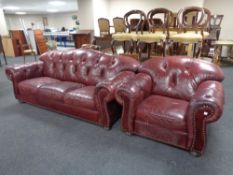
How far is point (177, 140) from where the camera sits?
1781 mm

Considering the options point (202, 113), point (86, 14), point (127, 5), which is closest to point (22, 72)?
point (202, 113)

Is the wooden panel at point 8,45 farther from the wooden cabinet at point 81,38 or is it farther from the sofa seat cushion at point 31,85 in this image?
the sofa seat cushion at point 31,85

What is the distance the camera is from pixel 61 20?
17578mm

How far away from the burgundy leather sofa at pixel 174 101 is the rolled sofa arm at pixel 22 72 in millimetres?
1868

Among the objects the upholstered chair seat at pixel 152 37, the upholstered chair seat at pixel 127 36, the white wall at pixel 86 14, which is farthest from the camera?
the white wall at pixel 86 14

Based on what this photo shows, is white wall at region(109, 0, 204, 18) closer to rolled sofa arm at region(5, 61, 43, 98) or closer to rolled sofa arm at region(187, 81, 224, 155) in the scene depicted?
rolled sofa arm at region(5, 61, 43, 98)

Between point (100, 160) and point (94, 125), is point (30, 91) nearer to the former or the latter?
point (94, 125)

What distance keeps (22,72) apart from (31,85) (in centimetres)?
38

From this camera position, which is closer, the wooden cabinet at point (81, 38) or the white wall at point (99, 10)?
the wooden cabinet at point (81, 38)

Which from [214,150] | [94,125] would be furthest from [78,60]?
[214,150]

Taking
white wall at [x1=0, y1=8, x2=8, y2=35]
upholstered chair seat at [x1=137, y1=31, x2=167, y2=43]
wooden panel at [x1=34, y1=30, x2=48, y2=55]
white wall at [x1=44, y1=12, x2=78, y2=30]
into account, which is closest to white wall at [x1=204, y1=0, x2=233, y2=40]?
upholstered chair seat at [x1=137, y1=31, x2=167, y2=43]

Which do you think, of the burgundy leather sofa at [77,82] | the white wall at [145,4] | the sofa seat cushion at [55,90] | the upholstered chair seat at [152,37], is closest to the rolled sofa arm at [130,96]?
the burgundy leather sofa at [77,82]

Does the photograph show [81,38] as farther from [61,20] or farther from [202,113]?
[61,20]

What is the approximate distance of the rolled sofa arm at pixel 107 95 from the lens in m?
2.00
